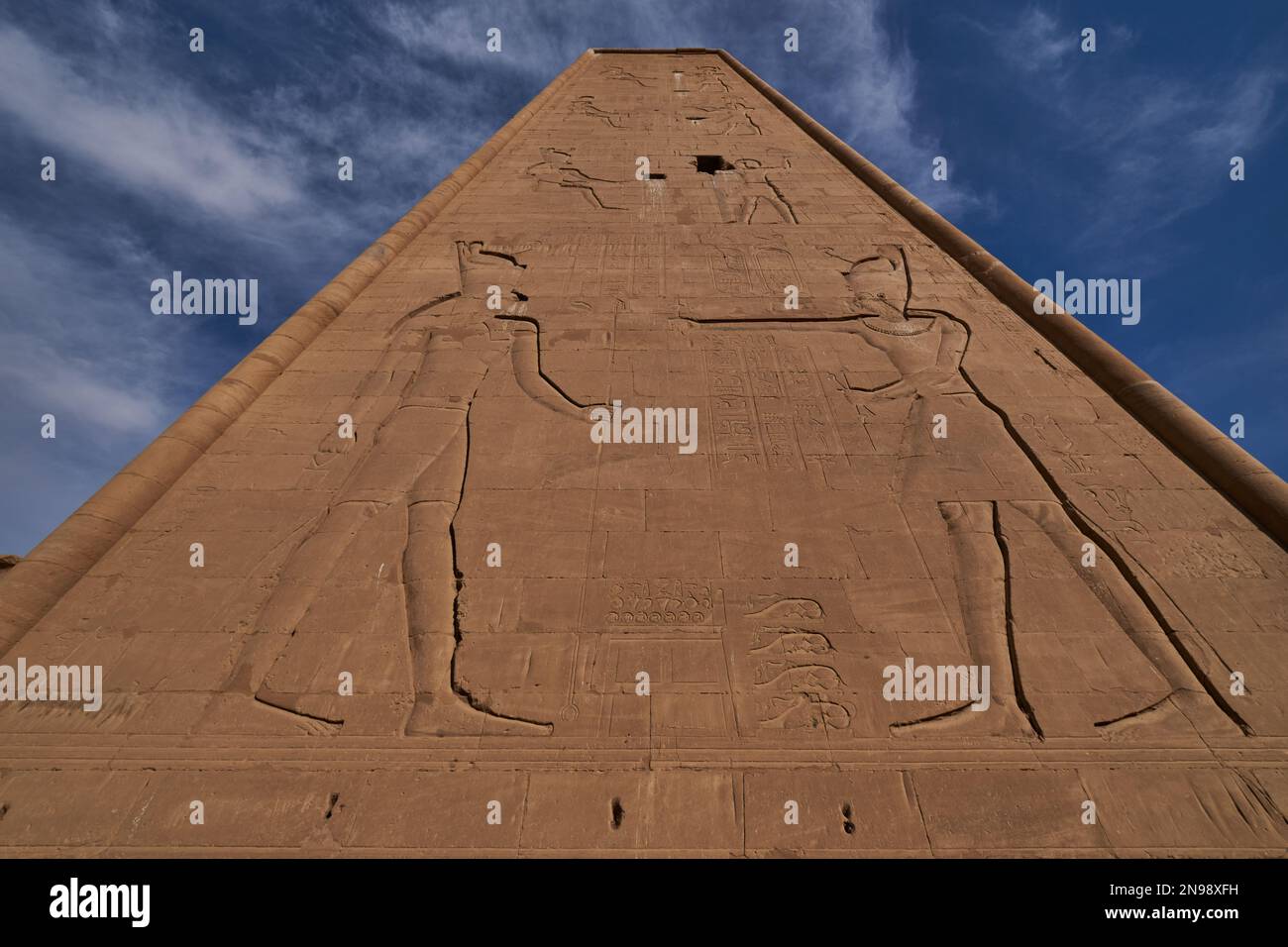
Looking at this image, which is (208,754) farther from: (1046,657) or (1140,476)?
(1140,476)

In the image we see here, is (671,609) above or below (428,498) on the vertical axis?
below

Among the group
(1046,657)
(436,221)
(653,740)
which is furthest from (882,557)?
(436,221)

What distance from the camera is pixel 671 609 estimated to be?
3.76 meters

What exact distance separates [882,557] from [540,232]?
4.98 metres

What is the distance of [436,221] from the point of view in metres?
7.32

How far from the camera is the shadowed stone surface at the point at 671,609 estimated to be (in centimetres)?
300

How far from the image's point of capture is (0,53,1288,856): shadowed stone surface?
300cm

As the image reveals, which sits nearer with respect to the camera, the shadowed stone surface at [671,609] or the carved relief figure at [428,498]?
the shadowed stone surface at [671,609]

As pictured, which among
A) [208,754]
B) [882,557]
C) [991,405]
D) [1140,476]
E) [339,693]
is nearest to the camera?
[208,754]

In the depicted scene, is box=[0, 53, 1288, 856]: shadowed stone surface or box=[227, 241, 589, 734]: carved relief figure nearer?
box=[0, 53, 1288, 856]: shadowed stone surface

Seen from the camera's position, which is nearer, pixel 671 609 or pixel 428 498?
pixel 671 609
